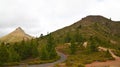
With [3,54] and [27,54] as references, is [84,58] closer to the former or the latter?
[3,54]

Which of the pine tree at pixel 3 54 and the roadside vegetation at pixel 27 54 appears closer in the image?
the pine tree at pixel 3 54

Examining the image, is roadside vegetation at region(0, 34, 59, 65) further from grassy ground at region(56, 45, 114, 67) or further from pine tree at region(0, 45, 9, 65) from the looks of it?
grassy ground at region(56, 45, 114, 67)

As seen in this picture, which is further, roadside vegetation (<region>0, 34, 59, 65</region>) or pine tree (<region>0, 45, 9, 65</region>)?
roadside vegetation (<region>0, 34, 59, 65</region>)

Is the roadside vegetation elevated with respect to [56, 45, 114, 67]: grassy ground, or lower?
elevated

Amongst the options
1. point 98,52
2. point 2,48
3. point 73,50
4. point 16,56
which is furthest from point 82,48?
point 2,48

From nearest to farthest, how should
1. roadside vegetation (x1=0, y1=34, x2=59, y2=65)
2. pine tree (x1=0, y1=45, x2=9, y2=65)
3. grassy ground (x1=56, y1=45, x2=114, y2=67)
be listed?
grassy ground (x1=56, y1=45, x2=114, y2=67) → pine tree (x1=0, y1=45, x2=9, y2=65) → roadside vegetation (x1=0, y1=34, x2=59, y2=65)

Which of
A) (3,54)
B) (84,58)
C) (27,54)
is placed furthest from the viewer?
(27,54)

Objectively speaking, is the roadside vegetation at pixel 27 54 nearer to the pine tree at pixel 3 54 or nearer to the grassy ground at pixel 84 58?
the pine tree at pixel 3 54

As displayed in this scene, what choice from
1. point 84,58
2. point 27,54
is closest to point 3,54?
point 27,54

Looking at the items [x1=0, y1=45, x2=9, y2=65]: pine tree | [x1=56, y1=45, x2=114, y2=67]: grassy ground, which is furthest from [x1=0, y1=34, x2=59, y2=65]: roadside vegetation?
[x1=56, y1=45, x2=114, y2=67]: grassy ground

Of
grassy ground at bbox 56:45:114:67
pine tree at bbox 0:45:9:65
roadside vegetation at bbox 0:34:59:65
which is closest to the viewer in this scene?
grassy ground at bbox 56:45:114:67

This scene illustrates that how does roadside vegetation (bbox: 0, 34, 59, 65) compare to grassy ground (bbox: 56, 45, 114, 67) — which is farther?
roadside vegetation (bbox: 0, 34, 59, 65)

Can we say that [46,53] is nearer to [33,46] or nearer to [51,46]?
[51,46]

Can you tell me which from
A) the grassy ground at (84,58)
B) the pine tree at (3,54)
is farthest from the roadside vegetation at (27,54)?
the grassy ground at (84,58)
